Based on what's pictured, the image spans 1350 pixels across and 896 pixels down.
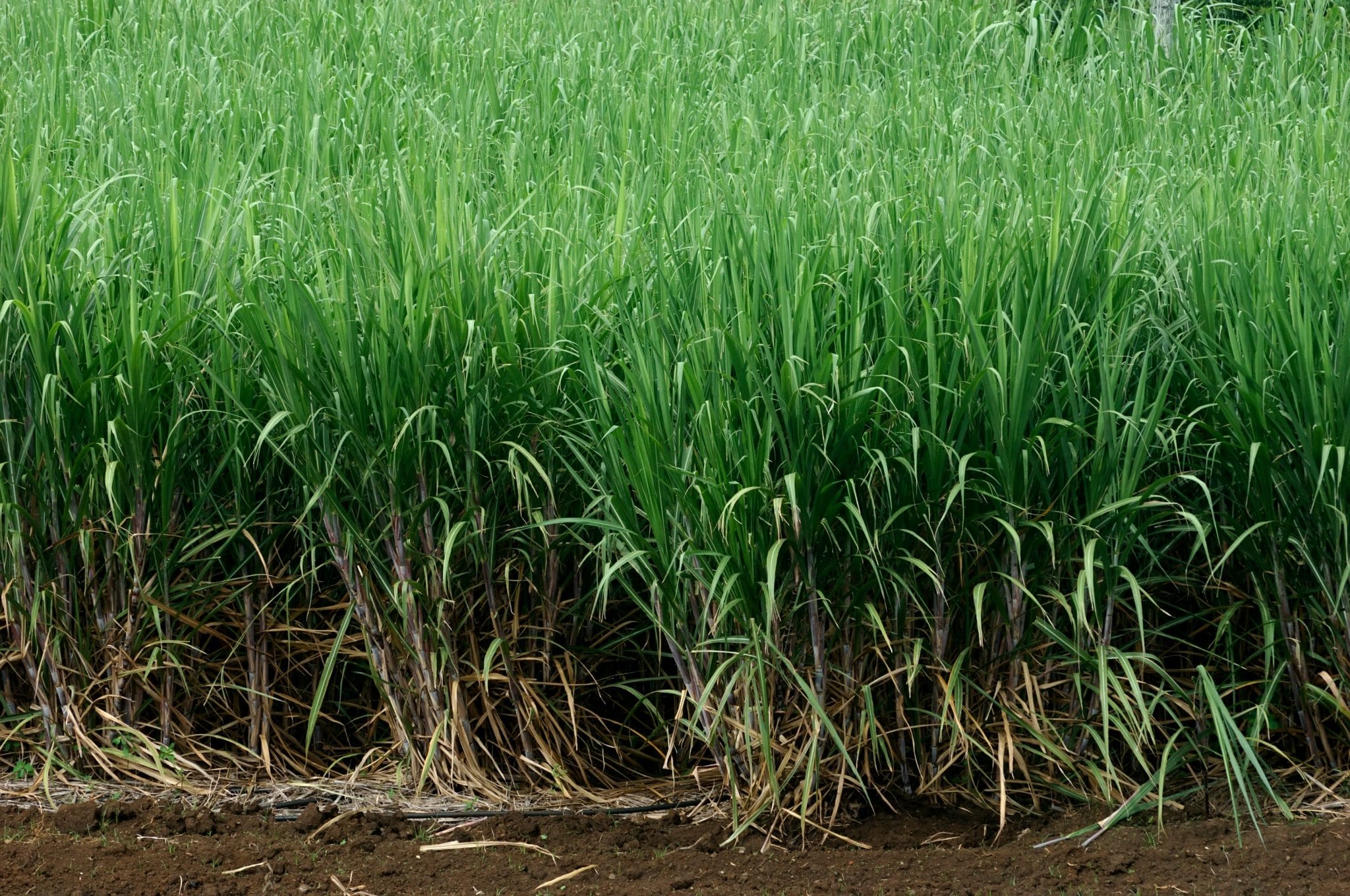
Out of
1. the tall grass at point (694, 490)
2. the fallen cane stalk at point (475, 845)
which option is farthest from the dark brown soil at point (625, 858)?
the tall grass at point (694, 490)

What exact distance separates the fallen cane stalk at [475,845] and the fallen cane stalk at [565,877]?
88 mm

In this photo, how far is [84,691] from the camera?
259 cm

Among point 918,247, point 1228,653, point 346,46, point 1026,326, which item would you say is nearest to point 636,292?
point 918,247

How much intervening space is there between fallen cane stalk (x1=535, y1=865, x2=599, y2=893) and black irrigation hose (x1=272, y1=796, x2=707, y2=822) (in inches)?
8.0

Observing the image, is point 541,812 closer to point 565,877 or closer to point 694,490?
point 565,877

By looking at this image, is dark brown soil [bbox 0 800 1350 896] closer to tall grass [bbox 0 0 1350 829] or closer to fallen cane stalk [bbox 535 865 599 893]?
fallen cane stalk [bbox 535 865 599 893]

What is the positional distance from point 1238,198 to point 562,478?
1839 millimetres

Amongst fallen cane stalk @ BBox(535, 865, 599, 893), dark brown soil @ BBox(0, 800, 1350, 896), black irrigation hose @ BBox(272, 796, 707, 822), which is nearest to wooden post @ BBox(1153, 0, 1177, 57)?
dark brown soil @ BBox(0, 800, 1350, 896)

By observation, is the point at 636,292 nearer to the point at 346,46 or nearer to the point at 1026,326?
the point at 1026,326

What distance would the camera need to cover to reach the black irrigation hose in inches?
94.2

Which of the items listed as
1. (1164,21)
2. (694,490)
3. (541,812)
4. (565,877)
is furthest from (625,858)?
(1164,21)

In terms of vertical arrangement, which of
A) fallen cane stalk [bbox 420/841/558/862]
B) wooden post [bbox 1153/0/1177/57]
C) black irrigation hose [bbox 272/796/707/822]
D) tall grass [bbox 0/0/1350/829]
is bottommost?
black irrigation hose [bbox 272/796/707/822]

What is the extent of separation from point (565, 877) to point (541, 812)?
0.27 metres

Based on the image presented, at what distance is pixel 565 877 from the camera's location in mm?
2158
